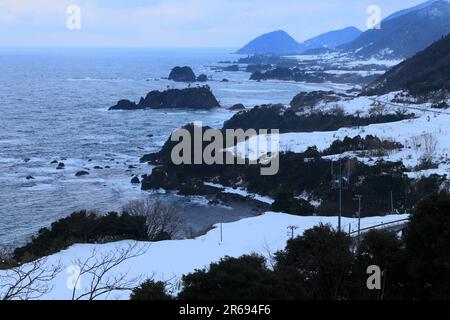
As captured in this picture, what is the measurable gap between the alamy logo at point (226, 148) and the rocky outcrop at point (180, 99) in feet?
86.8

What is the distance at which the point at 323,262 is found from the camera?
34.5 feet

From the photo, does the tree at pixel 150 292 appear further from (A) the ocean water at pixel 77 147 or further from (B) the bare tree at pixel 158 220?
(A) the ocean water at pixel 77 147

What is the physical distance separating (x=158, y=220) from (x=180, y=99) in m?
53.3

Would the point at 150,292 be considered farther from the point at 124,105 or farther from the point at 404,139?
the point at 124,105

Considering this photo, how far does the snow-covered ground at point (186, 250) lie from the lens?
13230 millimetres

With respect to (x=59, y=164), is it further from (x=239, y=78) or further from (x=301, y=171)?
(x=239, y=78)

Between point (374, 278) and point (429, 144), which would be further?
point (429, 144)

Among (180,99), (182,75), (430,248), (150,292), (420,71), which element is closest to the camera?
(150,292)

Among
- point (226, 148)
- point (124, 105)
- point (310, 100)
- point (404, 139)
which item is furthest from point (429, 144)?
point (124, 105)

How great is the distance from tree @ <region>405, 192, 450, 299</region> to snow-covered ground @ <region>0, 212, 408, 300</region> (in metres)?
5.37

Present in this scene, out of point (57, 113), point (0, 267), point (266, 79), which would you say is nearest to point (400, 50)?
point (266, 79)

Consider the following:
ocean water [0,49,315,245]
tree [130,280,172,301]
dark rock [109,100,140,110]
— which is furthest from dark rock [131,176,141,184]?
dark rock [109,100,140,110]
